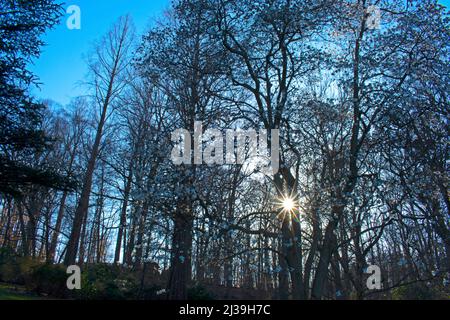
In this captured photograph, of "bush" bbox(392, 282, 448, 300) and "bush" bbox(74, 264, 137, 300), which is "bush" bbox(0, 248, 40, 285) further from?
"bush" bbox(392, 282, 448, 300)

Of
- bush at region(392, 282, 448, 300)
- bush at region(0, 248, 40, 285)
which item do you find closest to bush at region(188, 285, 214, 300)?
bush at region(0, 248, 40, 285)

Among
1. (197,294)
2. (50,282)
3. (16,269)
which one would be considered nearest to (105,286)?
(50,282)

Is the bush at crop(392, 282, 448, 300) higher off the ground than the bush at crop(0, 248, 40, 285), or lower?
lower

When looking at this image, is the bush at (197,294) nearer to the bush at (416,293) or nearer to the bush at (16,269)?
the bush at (16,269)

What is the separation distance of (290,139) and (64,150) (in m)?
19.9

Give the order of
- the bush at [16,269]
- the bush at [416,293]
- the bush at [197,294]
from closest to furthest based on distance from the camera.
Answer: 1. the bush at [416,293]
2. the bush at [197,294]
3. the bush at [16,269]

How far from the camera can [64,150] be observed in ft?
77.5

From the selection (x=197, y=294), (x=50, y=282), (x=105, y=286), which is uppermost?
(x=50, y=282)

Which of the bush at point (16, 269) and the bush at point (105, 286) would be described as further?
the bush at point (16, 269)

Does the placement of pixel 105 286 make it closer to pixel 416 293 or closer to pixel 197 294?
pixel 197 294

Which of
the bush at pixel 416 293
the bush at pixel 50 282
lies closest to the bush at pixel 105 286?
the bush at pixel 50 282

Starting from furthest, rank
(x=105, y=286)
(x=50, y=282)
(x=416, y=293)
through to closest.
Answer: (x=105, y=286), (x=50, y=282), (x=416, y=293)
